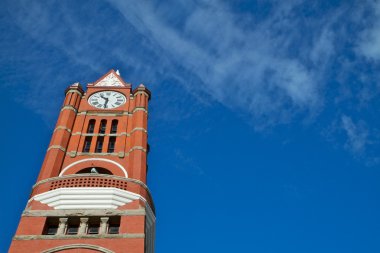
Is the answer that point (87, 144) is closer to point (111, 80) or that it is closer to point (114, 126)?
point (114, 126)

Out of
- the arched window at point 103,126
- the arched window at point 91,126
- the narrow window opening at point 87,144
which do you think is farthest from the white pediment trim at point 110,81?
the narrow window opening at point 87,144

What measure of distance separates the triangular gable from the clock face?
184 centimetres

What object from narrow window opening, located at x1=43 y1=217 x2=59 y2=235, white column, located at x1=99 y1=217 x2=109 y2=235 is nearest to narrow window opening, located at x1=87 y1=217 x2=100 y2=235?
white column, located at x1=99 y1=217 x2=109 y2=235

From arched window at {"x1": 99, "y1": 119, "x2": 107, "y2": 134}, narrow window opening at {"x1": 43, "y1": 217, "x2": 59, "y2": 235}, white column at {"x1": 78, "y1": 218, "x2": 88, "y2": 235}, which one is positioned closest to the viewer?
white column at {"x1": 78, "y1": 218, "x2": 88, "y2": 235}

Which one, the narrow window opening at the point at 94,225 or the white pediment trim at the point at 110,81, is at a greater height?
the white pediment trim at the point at 110,81

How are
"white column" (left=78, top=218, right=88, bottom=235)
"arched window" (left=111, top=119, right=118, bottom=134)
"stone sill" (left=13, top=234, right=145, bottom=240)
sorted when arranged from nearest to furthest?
1. "stone sill" (left=13, top=234, right=145, bottom=240)
2. "white column" (left=78, top=218, right=88, bottom=235)
3. "arched window" (left=111, top=119, right=118, bottom=134)

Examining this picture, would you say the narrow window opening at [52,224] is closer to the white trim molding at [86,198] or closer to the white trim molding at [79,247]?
the white trim molding at [86,198]

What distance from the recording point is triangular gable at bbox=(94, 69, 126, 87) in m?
47.8

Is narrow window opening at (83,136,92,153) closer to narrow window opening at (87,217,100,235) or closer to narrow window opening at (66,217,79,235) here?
narrow window opening at (66,217,79,235)

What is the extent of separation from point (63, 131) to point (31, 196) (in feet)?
25.0

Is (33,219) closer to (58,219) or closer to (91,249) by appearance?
(58,219)

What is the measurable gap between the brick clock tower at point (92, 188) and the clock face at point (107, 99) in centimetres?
38

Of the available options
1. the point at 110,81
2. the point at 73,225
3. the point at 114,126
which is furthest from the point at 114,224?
the point at 110,81

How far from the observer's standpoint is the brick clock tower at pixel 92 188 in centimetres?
2850
